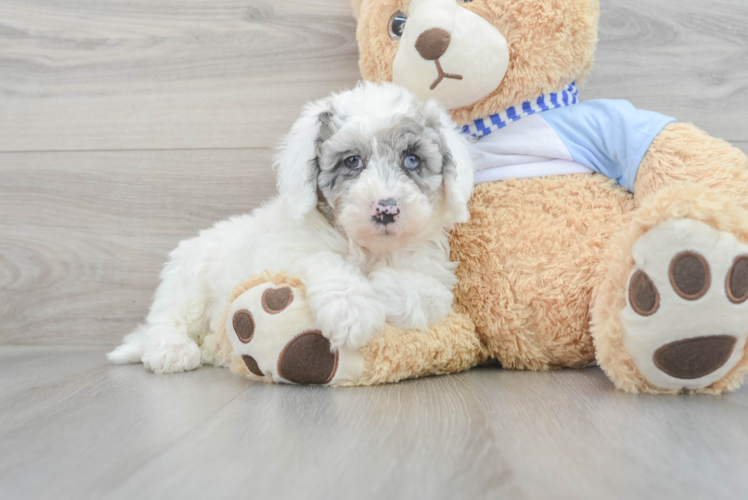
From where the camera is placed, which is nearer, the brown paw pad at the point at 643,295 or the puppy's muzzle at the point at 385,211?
the brown paw pad at the point at 643,295

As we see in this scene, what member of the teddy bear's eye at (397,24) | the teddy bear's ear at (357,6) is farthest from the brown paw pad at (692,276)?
the teddy bear's ear at (357,6)

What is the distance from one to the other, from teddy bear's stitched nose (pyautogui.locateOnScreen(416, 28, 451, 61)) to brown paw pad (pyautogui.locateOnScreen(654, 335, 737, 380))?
68 cm

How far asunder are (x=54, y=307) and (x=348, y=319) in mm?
1205

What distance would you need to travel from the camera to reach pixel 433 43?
1.10 m

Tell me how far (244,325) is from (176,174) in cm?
83

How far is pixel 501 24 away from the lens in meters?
1.14

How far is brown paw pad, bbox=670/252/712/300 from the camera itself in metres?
0.76

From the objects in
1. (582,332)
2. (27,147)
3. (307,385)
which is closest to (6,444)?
(307,385)

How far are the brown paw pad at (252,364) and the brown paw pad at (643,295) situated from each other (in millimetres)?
635

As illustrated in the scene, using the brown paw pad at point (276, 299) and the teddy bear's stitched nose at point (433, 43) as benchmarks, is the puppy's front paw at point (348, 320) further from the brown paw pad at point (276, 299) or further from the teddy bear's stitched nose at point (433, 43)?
the teddy bear's stitched nose at point (433, 43)

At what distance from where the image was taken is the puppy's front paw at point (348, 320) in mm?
919

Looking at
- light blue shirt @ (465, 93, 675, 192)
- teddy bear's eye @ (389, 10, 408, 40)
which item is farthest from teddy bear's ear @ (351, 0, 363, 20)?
light blue shirt @ (465, 93, 675, 192)

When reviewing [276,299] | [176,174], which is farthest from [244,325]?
[176,174]

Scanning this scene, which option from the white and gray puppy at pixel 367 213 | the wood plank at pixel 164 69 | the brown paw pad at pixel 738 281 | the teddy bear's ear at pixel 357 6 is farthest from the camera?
the wood plank at pixel 164 69
